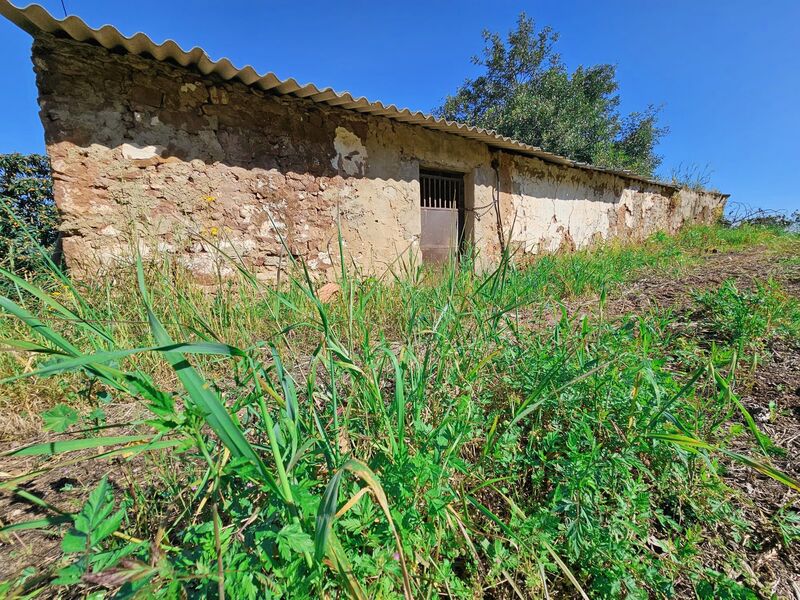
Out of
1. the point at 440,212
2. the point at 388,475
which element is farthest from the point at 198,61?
the point at 388,475

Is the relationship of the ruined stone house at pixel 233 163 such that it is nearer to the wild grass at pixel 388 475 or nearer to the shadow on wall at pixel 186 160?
the shadow on wall at pixel 186 160

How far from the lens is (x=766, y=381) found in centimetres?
166

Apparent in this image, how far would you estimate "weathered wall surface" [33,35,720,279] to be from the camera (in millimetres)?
2598

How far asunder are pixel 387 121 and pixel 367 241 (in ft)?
5.02

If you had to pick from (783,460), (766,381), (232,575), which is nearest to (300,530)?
(232,575)

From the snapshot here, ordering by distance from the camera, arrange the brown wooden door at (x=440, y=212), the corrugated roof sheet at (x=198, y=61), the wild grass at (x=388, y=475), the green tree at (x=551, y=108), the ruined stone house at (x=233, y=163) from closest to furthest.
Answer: the wild grass at (x=388, y=475)
the corrugated roof sheet at (x=198, y=61)
the ruined stone house at (x=233, y=163)
the brown wooden door at (x=440, y=212)
the green tree at (x=551, y=108)

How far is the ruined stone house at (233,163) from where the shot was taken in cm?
257

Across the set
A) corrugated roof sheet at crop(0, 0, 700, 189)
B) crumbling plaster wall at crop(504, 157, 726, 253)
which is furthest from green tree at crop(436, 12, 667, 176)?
corrugated roof sheet at crop(0, 0, 700, 189)

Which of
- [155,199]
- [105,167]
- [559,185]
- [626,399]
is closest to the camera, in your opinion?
[626,399]

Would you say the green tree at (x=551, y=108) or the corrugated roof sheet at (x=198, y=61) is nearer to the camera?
the corrugated roof sheet at (x=198, y=61)

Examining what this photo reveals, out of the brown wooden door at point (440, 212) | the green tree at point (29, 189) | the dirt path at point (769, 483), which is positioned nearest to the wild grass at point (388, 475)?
the dirt path at point (769, 483)

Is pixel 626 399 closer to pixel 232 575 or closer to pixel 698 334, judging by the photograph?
pixel 232 575

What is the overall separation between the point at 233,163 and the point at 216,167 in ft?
0.53

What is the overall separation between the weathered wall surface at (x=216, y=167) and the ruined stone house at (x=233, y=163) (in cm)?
1
